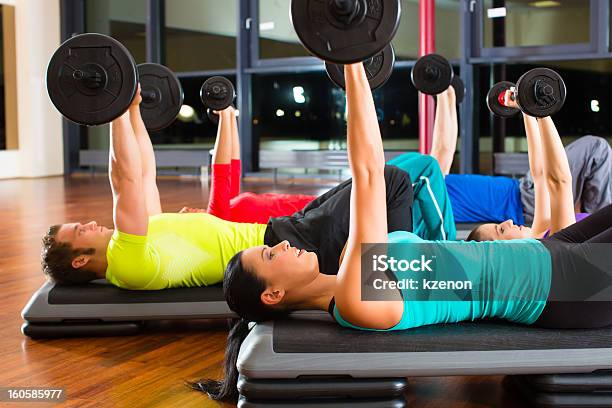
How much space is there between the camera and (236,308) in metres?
1.58

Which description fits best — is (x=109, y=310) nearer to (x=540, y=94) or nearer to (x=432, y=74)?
(x=540, y=94)

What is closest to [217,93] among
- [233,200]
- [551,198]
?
[233,200]

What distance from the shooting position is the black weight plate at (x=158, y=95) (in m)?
2.74

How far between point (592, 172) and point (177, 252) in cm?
173

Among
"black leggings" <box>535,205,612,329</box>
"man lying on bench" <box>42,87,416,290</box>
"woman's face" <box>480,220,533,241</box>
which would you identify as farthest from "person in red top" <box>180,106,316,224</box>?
"black leggings" <box>535,205,612,329</box>

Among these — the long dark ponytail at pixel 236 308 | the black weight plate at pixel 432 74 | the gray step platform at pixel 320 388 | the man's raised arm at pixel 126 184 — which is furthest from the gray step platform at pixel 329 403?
the black weight plate at pixel 432 74

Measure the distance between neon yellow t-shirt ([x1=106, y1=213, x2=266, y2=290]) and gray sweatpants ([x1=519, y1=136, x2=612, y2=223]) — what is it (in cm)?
147

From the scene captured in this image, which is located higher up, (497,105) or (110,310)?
(497,105)

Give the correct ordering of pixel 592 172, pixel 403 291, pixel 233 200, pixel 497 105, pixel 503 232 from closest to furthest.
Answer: pixel 403 291, pixel 503 232, pixel 233 200, pixel 497 105, pixel 592 172

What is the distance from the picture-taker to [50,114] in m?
7.65

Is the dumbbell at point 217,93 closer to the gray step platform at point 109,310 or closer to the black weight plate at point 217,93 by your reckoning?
the black weight plate at point 217,93

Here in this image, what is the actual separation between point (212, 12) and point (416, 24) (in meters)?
2.06

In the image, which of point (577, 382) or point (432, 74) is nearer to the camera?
point (577, 382)

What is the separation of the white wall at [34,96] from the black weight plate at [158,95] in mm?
5063
